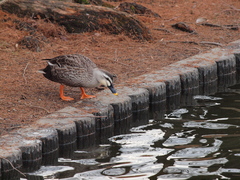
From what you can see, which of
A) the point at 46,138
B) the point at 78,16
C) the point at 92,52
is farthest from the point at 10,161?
the point at 78,16

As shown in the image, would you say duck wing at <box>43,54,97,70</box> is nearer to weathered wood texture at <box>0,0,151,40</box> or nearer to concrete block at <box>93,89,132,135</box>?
concrete block at <box>93,89,132,135</box>

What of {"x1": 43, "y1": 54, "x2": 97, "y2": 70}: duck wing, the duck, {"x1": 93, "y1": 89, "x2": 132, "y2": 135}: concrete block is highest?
{"x1": 43, "y1": 54, "x2": 97, "y2": 70}: duck wing

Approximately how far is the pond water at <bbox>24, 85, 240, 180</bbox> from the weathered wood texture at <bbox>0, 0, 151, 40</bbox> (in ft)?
13.1

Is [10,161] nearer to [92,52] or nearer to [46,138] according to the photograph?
[46,138]

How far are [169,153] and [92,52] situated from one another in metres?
4.38

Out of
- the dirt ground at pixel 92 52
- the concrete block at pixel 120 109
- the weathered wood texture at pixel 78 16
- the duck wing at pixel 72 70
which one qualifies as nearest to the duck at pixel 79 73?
the duck wing at pixel 72 70

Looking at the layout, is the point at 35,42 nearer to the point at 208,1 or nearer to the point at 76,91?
the point at 76,91

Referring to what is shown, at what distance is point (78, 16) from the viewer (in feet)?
33.9

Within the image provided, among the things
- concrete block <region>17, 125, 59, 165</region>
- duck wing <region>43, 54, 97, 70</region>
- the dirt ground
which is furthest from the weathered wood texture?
concrete block <region>17, 125, 59, 165</region>

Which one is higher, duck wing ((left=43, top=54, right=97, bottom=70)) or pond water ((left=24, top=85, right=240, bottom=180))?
duck wing ((left=43, top=54, right=97, bottom=70))

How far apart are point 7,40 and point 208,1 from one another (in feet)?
25.2

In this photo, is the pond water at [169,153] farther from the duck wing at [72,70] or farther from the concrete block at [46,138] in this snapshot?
the duck wing at [72,70]

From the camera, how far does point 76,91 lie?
24.3 feet

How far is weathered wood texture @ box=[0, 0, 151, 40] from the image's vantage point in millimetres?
10336
